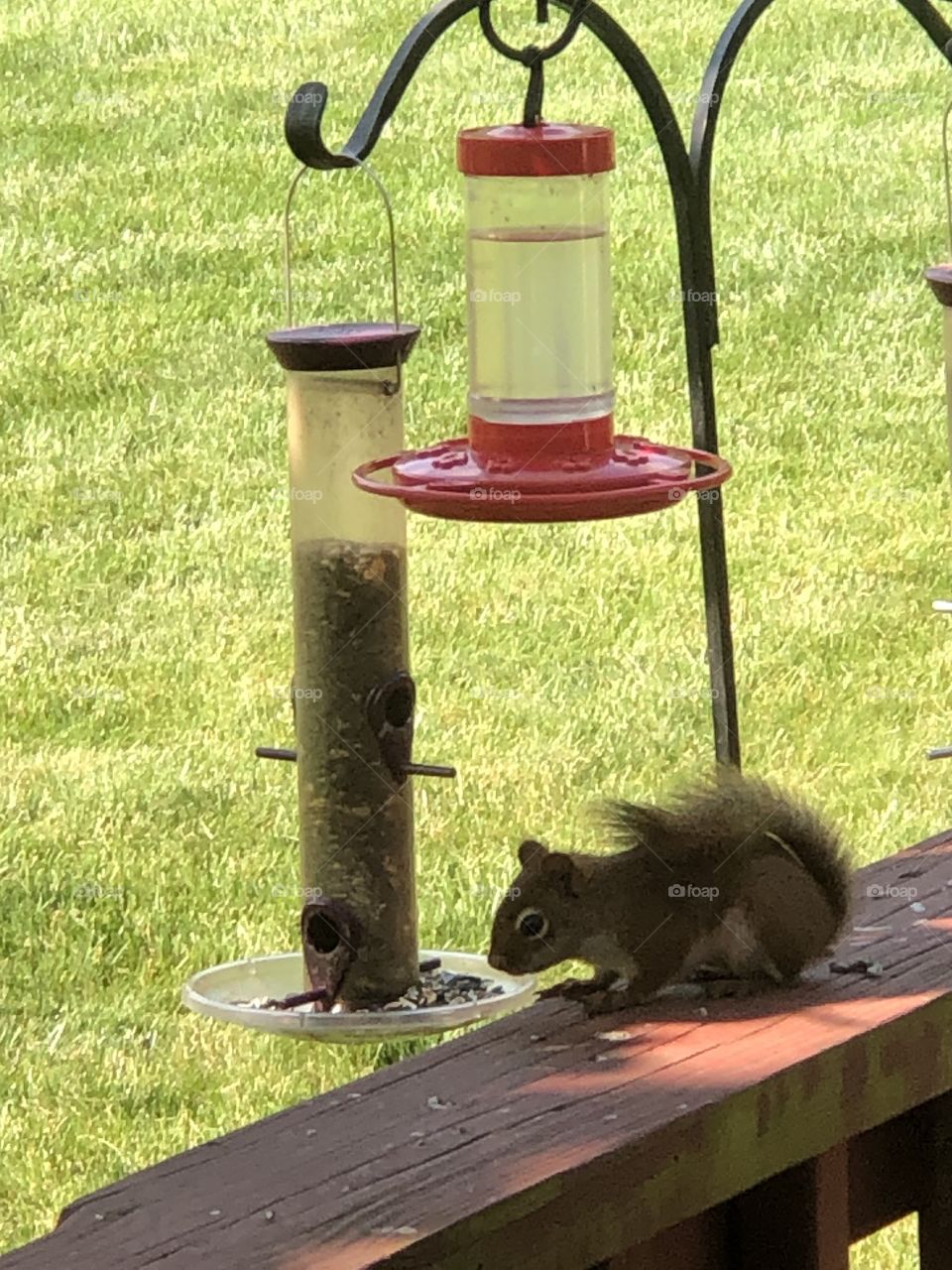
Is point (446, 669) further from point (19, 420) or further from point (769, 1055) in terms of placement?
point (769, 1055)

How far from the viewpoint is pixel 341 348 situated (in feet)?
9.36

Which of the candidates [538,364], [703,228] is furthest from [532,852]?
[703,228]

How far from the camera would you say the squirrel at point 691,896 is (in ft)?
8.11

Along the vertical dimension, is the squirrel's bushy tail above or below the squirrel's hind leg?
above

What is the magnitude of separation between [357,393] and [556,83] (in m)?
6.16

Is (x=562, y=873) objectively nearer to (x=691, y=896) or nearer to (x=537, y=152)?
(x=691, y=896)

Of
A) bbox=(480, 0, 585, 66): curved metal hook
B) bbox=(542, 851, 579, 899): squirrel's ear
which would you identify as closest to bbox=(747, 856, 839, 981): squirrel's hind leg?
bbox=(542, 851, 579, 899): squirrel's ear

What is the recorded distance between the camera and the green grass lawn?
4.43m

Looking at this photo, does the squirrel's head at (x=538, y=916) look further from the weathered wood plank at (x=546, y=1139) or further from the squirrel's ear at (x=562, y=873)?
the weathered wood plank at (x=546, y=1139)

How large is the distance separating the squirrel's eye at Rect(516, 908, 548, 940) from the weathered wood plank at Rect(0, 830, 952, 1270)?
45 cm

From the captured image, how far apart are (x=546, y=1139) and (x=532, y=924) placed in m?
0.92

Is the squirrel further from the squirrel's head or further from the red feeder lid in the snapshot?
the red feeder lid

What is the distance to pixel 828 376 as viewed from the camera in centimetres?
712

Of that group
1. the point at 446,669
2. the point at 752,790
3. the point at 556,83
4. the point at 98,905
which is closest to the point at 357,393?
the point at 752,790
